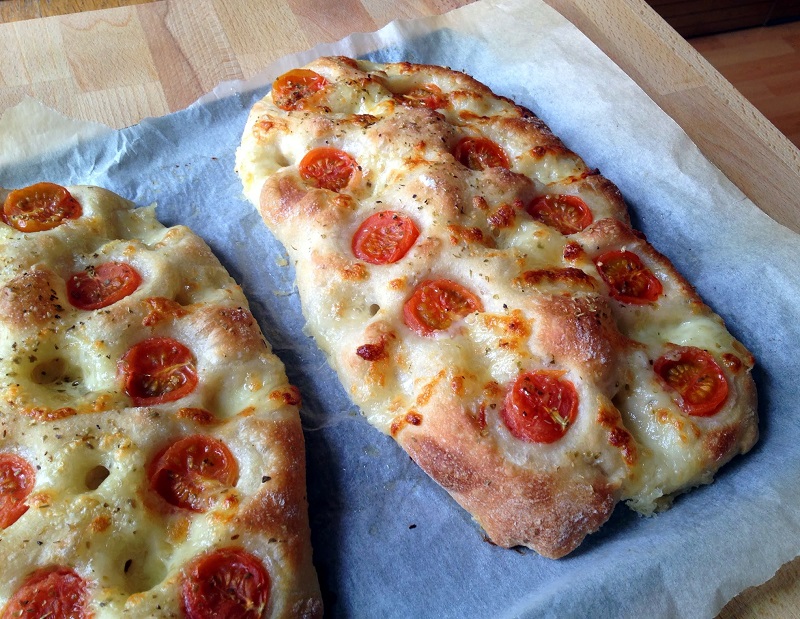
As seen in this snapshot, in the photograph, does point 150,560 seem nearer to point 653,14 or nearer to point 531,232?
point 531,232

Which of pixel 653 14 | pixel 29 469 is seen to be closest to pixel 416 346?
pixel 29 469

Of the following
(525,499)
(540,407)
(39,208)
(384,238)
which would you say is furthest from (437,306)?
(39,208)

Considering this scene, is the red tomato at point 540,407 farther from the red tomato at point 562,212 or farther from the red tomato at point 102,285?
the red tomato at point 102,285

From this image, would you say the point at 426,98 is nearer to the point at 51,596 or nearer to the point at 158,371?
the point at 158,371

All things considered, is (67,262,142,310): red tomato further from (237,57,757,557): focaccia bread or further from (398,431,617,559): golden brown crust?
(398,431,617,559): golden brown crust

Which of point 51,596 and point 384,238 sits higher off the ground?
point 384,238

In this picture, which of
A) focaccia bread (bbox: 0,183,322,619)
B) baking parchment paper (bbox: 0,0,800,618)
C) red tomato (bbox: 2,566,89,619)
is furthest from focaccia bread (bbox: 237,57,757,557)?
red tomato (bbox: 2,566,89,619)
